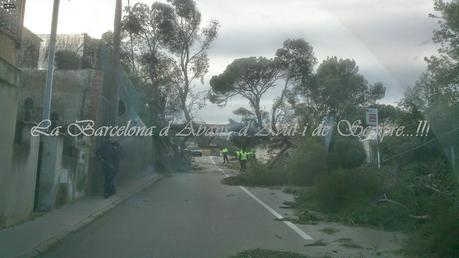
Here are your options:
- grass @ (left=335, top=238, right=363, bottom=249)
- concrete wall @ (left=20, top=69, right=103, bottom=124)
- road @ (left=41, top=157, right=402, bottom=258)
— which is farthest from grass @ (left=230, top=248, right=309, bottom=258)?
concrete wall @ (left=20, top=69, right=103, bottom=124)

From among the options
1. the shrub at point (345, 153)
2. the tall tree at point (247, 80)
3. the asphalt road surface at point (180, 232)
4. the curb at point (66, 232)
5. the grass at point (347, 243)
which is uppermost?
the tall tree at point (247, 80)

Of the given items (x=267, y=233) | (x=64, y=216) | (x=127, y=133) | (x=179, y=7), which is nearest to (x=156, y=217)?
(x=64, y=216)

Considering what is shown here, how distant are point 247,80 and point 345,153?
2446 centimetres

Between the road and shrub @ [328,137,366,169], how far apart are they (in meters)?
3.87

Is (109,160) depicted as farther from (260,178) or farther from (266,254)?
(266,254)

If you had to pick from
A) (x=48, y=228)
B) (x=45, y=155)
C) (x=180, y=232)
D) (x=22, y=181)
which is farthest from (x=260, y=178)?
(x=48, y=228)

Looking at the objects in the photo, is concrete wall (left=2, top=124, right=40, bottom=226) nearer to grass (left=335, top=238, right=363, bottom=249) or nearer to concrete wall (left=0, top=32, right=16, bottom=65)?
concrete wall (left=0, top=32, right=16, bottom=65)

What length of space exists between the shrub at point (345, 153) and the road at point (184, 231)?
12.7 feet

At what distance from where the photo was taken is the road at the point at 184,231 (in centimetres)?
863

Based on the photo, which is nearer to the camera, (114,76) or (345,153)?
(114,76)

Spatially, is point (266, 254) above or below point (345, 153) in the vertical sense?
below

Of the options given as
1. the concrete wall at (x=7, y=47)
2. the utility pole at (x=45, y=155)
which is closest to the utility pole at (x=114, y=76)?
the utility pole at (x=45, y=155)

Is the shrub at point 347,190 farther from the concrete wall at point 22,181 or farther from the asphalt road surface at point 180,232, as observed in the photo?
the concrete wall at point 22,181

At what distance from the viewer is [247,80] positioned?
43.5 meters
